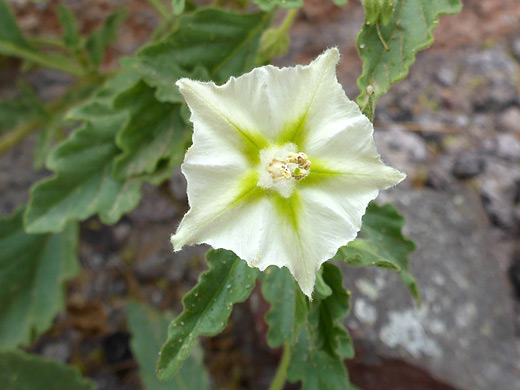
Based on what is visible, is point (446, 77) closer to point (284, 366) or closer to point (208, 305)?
point (284, 366)

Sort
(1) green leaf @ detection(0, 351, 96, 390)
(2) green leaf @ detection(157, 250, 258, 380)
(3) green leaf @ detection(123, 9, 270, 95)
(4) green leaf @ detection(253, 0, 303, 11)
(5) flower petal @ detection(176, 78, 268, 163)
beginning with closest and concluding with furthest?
(5) flower petal @ detection(176, 78, 268, 163) < (2) green leaf @ detection(157, 250, 258, 380) < (4) green leaf @ detection(253, 0, 303, 11) < (3) green leaf @ detection(123, 9, 270, 95) < (1) green leaf @ detection(0, 351, 96, 390)

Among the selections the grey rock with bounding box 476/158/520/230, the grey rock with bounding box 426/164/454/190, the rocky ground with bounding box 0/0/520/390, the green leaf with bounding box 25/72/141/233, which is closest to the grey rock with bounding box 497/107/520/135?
the rocky ground with bounding box 0/0/520/390

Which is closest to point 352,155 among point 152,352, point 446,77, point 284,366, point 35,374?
point 284,366

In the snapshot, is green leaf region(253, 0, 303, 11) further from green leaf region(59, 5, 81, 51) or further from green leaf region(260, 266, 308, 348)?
green leaf region(59, 5, 81, 51)

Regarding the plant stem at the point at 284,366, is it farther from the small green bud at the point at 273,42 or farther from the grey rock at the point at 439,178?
the grey rock at the point at 439,178

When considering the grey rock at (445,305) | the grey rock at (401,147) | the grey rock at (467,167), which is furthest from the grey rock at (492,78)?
the grey rock at (445,305)

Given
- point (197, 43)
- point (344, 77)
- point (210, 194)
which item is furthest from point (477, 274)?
point (210, 194)

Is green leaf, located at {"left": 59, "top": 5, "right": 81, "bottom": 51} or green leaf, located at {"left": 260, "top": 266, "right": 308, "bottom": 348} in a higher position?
green leaf, located at {"left": 59, "top": 5, "right": 81, "bottom": 51}
